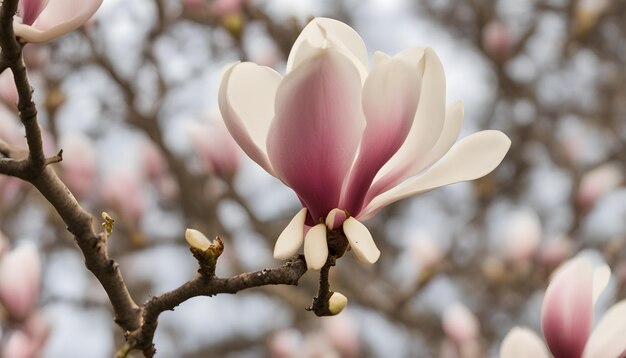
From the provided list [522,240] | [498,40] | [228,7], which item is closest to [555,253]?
[522,240]

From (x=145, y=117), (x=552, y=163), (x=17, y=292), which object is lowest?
(x=552, y=163)

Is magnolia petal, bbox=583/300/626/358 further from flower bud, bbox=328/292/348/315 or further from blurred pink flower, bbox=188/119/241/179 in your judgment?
blurred pink flower, bbox=188/119/241/179

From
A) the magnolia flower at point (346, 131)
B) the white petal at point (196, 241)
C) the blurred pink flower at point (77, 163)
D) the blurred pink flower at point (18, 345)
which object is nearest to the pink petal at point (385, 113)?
the magnolia flower at point (346, 131)

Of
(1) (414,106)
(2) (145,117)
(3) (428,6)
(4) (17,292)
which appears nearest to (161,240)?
(2) (145,117)

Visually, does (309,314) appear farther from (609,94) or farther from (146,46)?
(609,94)

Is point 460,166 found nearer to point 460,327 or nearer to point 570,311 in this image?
point 570,311

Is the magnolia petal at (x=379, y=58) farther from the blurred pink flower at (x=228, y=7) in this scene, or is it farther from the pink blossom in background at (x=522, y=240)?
the pink blossom in background at (x=522, y=240)
